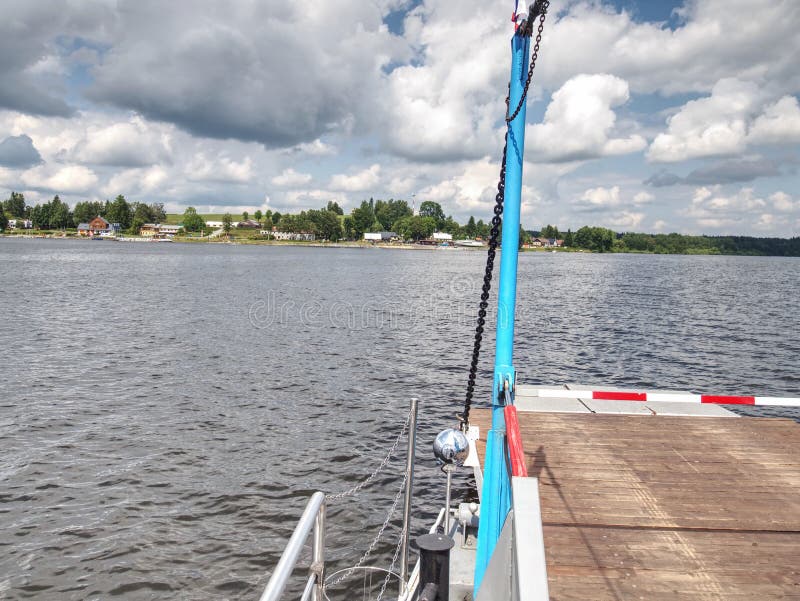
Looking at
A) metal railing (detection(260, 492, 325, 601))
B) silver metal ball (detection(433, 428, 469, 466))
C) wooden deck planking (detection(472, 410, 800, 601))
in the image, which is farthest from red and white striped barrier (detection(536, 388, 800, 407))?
metal railing (detection(260, 492, 325, 601))

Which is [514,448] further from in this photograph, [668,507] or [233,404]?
[233,404]

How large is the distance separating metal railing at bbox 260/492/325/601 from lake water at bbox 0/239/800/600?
550 cm

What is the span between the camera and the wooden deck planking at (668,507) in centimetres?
513

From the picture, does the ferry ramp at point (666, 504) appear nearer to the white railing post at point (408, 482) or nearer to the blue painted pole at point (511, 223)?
the blue painted pole at point (511, 223)

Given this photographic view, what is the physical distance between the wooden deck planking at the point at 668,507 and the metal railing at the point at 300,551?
7.80 ft

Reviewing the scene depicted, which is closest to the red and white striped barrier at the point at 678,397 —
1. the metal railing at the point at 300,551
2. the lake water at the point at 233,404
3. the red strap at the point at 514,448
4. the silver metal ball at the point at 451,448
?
the silver metal ball at the point at 451,448

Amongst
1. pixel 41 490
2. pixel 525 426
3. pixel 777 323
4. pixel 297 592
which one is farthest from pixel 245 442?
pixel 777 323

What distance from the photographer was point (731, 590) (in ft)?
16.4

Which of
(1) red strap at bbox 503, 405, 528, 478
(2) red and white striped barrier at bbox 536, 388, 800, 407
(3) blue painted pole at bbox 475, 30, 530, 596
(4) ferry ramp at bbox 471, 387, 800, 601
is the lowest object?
(4) ferry ramp at bbox 471, 387, 800, 601

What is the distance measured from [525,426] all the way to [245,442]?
7690 mm

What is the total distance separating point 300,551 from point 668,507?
546 centimetres

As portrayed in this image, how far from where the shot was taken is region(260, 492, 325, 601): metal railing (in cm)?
258

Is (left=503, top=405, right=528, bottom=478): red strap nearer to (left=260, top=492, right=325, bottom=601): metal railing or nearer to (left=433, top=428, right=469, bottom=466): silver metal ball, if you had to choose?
(left=260, top=492, right=325, bottom=601): metal railing

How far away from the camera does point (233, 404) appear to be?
1739cm
